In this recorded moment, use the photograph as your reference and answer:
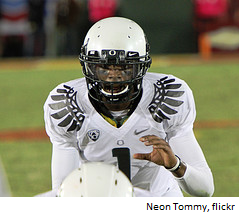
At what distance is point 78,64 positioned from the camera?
42.4 feet

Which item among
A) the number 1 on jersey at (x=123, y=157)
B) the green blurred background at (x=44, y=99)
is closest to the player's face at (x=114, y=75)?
the number 1 on jersey at (x=123, y=157)

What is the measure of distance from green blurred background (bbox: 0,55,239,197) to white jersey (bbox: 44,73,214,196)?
6.82ft

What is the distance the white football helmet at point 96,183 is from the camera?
2.37 meters

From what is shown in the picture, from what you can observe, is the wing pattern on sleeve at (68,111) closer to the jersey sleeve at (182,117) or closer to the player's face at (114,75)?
the player's face at (114,75)

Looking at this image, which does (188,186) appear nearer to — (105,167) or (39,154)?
(105,167)

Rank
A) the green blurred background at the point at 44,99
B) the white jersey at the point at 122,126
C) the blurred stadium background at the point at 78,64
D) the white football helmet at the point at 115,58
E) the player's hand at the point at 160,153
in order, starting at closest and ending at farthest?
1. the player's hand at the point at 160,153
2. the white football helmet at the point at 115,58
3. the white jersey at the point at 122,126
4. the green blurred background at the point at 44,99
5. the blurred stadium background at the point at 78,64

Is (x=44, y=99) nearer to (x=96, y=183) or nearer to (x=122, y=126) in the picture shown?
(x=122, y=126)

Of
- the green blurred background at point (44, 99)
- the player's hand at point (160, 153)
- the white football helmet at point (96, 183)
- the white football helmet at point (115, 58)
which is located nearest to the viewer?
the white football helmet at point (96, 183)

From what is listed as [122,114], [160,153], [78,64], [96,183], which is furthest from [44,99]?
[96,183]

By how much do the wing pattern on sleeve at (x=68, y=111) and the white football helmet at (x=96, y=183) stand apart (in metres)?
0.75

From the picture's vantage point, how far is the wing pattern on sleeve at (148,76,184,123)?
322 cm

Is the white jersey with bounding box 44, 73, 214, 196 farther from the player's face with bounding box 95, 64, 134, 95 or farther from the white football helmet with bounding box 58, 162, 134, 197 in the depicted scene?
the white football helmet with bounding box 58, 162, 134, 197

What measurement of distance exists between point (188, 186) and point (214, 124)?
16.0 ft

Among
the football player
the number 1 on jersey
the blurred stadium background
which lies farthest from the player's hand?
the blurred stadium background
